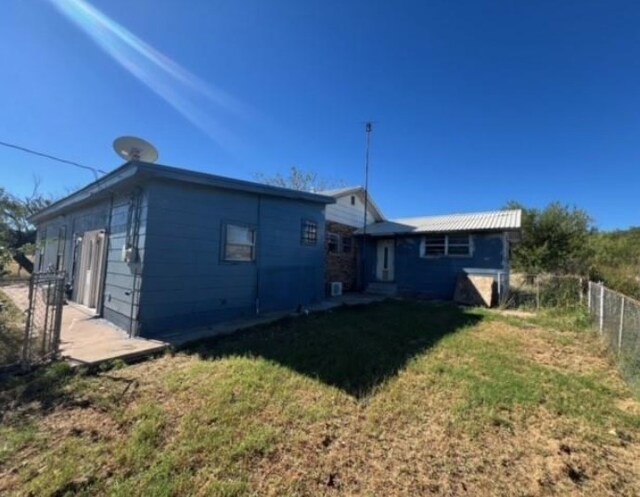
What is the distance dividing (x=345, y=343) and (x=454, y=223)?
8.82m

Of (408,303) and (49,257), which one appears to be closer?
(408,303)

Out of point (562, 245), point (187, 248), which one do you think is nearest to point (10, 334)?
point (187, 248)

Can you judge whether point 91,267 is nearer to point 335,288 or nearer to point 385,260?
point 335,288

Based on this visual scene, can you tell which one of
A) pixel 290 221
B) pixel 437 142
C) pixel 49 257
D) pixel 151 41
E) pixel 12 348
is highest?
pixel 437 142

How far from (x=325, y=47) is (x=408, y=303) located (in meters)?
8.41

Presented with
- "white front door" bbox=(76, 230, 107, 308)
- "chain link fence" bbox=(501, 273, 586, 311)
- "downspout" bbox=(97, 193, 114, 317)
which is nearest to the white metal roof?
"chain link fence" bbox=(501, 273, 586, 311)

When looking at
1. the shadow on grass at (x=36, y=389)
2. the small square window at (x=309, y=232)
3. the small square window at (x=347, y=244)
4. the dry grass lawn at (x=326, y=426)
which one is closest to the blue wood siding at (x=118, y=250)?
the shadow on grass at (x=36, y=389)

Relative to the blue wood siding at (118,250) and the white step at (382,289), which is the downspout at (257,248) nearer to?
the blue wood siding at (118,250)

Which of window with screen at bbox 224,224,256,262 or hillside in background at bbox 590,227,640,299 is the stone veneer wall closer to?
window with screen at bbox 224,224,256,262

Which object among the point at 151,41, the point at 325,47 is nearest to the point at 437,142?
the point at 325,47

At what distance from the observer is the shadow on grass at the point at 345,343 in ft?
14.1

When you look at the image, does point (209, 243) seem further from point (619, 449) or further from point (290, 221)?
point (619, 449)

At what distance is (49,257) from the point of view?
42.6 feet

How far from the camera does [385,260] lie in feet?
46.2
